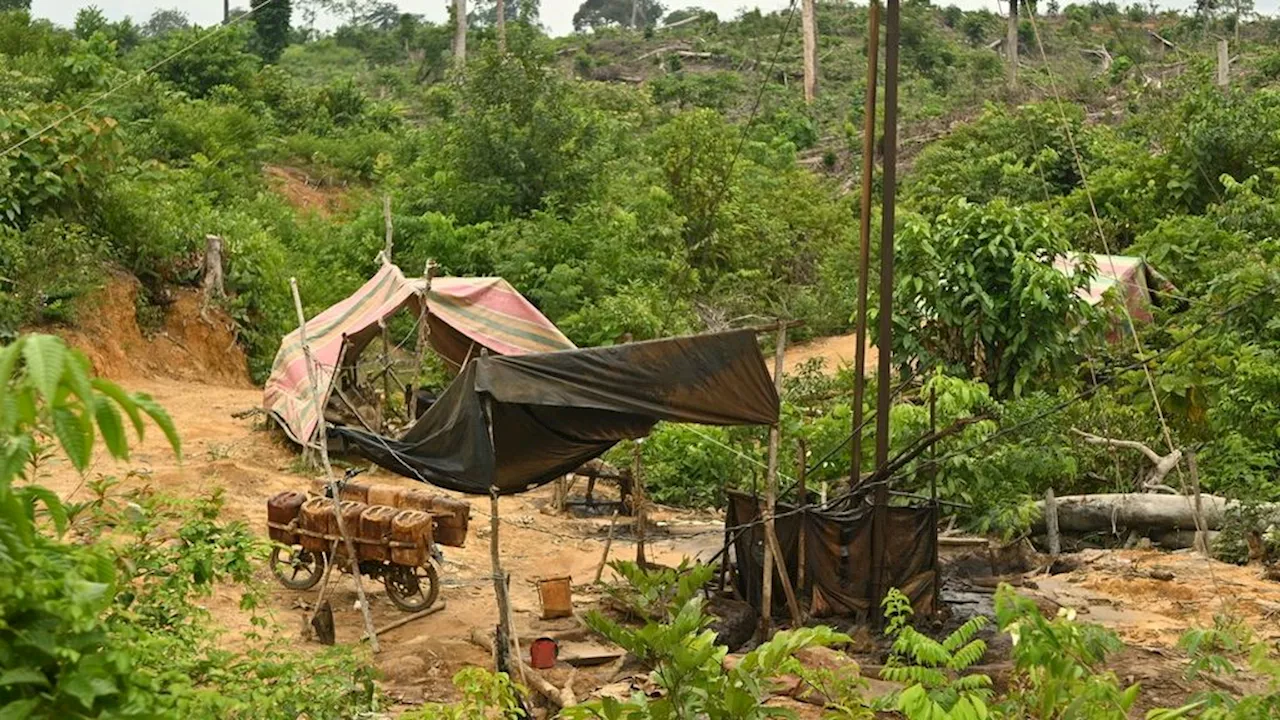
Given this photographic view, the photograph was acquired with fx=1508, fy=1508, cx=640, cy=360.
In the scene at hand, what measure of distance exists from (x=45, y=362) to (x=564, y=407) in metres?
7.29

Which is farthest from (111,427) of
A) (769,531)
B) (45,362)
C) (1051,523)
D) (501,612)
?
(1051,523)

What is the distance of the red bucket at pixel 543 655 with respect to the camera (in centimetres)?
958

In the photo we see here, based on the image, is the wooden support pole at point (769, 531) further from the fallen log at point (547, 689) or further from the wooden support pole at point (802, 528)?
the fallen log at point (547, 689)

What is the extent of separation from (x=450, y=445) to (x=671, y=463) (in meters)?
6.98

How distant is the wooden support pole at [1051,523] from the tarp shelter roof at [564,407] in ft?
14.0

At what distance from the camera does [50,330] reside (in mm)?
18250

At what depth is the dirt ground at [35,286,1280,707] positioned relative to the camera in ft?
32.8

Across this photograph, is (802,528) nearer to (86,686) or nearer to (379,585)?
(379,585)

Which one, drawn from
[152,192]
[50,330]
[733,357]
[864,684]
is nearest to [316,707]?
[864,684]

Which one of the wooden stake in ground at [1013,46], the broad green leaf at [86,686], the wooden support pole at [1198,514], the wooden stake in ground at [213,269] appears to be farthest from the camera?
the wooden stake in ground at [1013,46]

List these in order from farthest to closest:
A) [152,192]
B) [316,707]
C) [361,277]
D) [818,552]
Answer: [361,277] < [152,192] < [818,552] < [316,707]

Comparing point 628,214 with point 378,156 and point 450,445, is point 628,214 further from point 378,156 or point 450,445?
point 450,445

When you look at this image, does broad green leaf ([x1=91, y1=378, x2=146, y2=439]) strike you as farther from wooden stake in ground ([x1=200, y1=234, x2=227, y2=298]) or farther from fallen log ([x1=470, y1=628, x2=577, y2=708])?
wooden stake in ground ([x1=200, y1=234, x2=227, y2=298])

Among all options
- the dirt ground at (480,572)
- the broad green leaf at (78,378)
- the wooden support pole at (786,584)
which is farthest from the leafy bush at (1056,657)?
the wooden support pole at (786,584)
